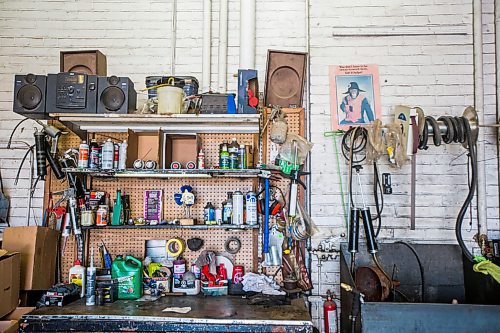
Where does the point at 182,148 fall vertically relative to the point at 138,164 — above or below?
above

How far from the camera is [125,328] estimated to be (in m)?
2.17

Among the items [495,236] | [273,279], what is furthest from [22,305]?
[495,236]

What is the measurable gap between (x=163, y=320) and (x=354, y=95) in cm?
205

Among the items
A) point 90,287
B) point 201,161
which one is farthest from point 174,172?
point 90,287

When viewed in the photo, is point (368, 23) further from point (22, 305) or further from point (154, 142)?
point (22, 305)

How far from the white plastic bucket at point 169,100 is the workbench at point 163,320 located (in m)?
1.22

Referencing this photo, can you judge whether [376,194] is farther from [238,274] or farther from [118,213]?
[118,213]

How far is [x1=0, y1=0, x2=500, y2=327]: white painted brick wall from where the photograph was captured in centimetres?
300

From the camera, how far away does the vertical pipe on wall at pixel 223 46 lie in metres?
3.10

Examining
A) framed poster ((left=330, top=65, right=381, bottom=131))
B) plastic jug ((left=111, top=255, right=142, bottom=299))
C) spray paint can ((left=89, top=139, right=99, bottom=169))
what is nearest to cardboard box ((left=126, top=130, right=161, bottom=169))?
spray paint can ((left=89, top=139, right=99, bottom=169))

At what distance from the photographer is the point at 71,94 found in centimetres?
260

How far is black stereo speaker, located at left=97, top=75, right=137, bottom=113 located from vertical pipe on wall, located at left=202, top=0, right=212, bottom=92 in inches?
25.6

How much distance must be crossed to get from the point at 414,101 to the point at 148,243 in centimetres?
223

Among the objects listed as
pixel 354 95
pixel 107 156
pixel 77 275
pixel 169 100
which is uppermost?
pixel 354 95
